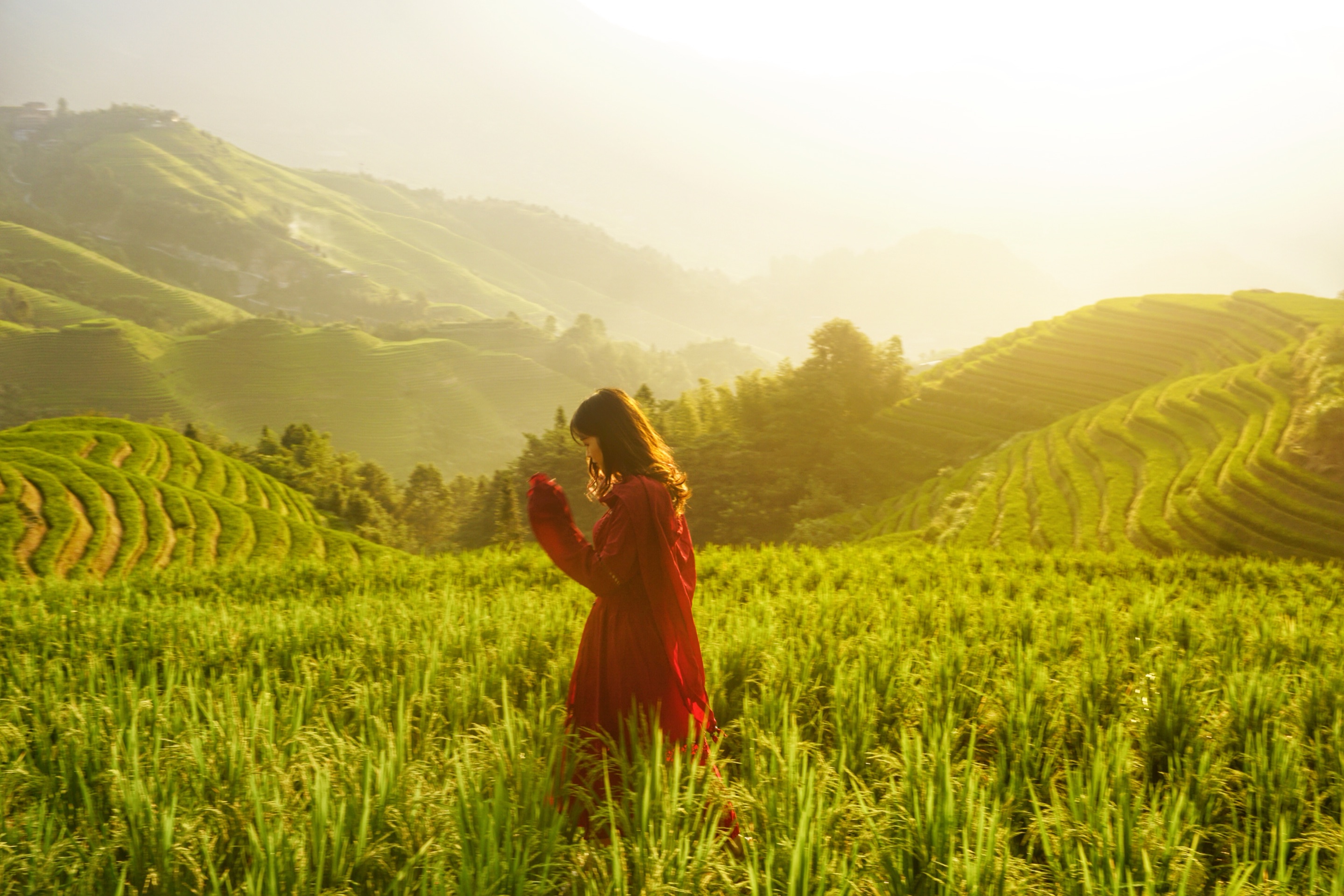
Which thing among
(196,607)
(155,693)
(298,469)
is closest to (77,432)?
(298,469)

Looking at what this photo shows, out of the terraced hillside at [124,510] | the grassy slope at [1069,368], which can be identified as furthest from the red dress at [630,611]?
the grassy slope at [1069,368]

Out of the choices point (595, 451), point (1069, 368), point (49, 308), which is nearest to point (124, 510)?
point (595, 451)

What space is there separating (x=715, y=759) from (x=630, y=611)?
0.71 metres

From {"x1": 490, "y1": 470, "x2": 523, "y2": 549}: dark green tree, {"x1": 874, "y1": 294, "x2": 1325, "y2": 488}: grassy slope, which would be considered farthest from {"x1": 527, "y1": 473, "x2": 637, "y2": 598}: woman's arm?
{"x1": 490, "y1": 470, "x2": 523, "y2": 549}: dark green tree

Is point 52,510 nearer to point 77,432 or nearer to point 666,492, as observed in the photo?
point 77,432

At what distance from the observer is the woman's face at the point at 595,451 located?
10.1 ft

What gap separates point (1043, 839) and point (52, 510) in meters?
28.6

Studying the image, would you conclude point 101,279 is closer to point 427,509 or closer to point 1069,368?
point 427,509

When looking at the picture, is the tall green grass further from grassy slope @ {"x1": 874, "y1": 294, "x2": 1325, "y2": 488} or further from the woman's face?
grassy slope @ {"x1": 874, "y1": 294, "x2": 1325, "y2": 488}

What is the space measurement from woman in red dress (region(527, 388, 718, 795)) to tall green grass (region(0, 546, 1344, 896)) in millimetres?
213

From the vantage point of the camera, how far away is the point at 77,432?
3266cm

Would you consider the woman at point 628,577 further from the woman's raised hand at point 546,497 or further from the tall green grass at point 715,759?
the tall green grass at point 715,759

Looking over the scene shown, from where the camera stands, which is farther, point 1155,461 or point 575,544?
point 1155,461

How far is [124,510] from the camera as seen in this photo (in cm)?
2506
